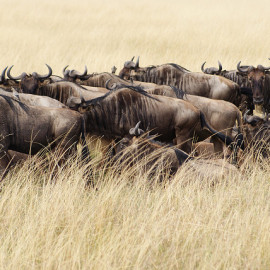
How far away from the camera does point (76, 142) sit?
6062 millimetres

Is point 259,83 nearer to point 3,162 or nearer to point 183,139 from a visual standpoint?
point 183,139

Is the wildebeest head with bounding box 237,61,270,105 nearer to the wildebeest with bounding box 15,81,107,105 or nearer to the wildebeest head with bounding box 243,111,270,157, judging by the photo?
the wildebeest head with bounding box 243,111,270,157

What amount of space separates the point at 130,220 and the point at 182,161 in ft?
5.95

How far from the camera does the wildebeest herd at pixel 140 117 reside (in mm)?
5871

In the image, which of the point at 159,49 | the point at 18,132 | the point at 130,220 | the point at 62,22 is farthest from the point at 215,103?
the point at 62,22

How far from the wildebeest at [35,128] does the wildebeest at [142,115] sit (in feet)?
3.03

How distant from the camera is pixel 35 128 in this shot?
5.85m

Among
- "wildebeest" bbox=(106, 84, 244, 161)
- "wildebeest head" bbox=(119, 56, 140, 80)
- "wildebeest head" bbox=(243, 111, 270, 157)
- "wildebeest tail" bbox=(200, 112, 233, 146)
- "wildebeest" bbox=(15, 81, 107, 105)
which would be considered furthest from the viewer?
"wildebeest head" bbox=(119, 56, 140, 80)

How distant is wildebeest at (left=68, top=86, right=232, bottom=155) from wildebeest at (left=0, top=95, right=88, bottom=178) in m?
0.92

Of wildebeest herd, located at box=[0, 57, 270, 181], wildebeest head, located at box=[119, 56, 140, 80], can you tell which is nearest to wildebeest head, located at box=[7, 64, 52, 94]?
wildebeest herd, located at box=[0, 57, 270, 181]

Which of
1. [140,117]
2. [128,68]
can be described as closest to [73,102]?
[140,117]

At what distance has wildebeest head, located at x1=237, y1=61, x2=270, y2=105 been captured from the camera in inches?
383

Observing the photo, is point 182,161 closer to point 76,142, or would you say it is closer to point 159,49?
point 76,142

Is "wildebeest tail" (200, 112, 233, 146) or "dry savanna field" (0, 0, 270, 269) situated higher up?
"dry savanna field" (0, 0, 270, 269)
